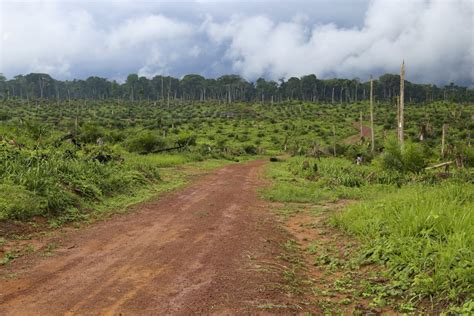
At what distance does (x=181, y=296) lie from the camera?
5.22 meters

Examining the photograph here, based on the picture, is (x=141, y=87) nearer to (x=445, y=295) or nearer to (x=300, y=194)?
(x=300, y=194)

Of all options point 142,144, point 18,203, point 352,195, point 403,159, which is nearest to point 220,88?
point 142,144

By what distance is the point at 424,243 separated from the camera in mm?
5855

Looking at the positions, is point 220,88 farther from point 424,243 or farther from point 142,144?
point 424,243

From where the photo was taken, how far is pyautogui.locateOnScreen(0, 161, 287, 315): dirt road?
4.96 metres

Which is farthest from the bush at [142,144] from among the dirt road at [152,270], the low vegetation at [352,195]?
the dirt road at [152,270]

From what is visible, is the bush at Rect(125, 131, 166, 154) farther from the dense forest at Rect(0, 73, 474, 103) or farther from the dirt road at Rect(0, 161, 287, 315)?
the dense forest at Rect(0, 73, 474, 103)

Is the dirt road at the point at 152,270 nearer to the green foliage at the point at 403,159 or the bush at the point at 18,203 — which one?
the bush at the point at 18,203

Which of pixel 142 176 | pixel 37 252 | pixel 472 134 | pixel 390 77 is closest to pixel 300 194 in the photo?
pixel 142 176

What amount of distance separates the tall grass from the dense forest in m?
112

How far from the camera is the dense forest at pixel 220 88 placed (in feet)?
392

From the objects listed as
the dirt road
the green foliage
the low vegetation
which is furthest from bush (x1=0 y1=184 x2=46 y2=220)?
the green foliage

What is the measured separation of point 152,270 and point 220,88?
121m

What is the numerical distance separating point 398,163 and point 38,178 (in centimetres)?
1508
